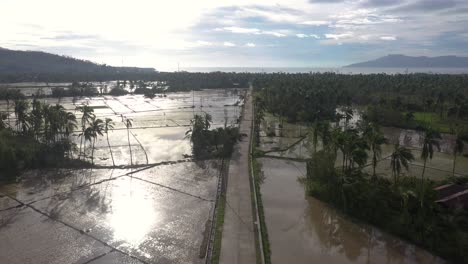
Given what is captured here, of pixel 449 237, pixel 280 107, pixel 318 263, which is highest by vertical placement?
pixel 280 107

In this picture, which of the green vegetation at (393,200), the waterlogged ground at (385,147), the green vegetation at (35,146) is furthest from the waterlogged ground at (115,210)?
the waterlogged ground at (385,147)

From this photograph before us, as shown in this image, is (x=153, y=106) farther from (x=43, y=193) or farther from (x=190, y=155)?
(x=43, y=193)

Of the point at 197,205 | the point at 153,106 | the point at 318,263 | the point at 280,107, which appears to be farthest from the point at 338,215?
the point at 153,106

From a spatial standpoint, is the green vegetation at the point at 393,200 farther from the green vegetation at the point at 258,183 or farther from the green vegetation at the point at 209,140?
the green vegetation at the point at 209,140

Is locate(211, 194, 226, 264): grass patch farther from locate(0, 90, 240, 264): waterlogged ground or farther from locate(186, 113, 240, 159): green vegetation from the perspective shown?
locate(186, 113, 240, 159): green vegetation

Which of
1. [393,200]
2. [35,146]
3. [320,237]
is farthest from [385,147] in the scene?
[35,146]

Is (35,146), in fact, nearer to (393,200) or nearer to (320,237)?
(320,237)
